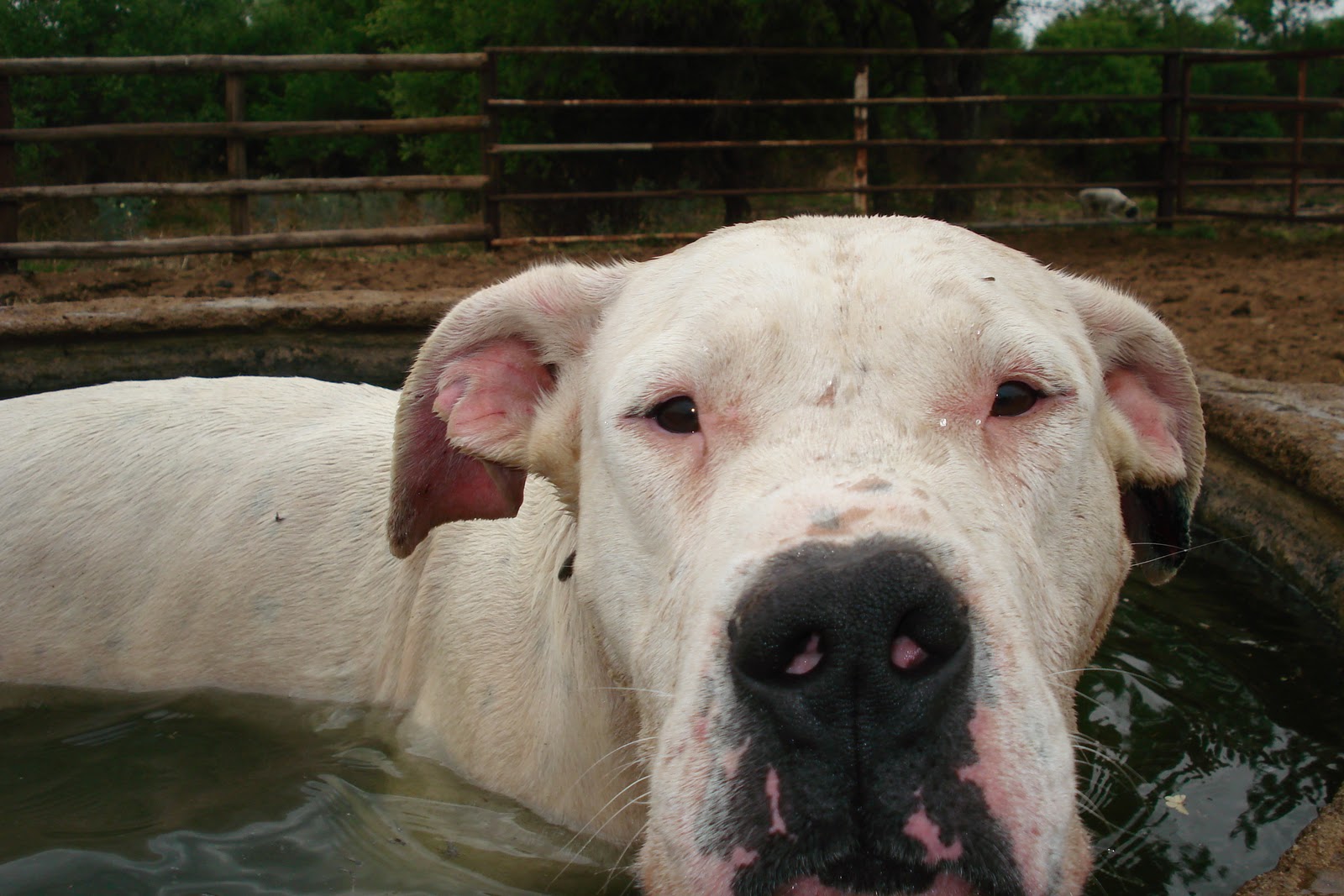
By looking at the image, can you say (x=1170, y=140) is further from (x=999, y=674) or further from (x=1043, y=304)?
(x=999, y=674)

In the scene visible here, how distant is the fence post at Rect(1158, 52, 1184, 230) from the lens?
1502 centimetres

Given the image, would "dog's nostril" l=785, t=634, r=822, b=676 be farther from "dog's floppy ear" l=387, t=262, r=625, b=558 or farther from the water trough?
the water trough

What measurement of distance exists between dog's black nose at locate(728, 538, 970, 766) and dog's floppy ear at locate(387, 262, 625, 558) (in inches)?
47.2

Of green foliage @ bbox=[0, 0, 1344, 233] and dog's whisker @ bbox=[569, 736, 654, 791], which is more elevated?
green foliage @ bbox=[0, 0, 1344, 233]

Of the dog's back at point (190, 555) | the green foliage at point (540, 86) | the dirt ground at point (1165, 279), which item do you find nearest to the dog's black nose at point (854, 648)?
the dog's back at point (190, 555)

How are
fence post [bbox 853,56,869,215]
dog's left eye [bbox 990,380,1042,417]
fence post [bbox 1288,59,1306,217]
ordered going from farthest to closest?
1. fence post [bbox 1288,59,1306,217]
2. fence post [bbox 853,56,869,215]
3. dog's left eye [bbox 990,380,1042,417]

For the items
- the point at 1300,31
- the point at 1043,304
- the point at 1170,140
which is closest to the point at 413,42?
the point at 1170,140

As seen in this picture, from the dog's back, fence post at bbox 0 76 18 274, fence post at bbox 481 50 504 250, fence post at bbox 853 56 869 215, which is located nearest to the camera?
the dog's back

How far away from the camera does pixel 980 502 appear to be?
1887mm

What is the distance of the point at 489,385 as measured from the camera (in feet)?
8.89

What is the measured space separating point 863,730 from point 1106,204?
66.7 feet

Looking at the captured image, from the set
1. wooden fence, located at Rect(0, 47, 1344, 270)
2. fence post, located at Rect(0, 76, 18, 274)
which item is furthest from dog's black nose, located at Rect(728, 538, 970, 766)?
fence post, located at Rect(0, 76, 18, 274)

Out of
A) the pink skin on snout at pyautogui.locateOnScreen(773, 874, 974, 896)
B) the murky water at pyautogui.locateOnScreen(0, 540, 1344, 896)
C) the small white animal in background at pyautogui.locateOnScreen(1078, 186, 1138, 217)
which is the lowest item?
the murky water at pyautogui.locateOnScreen(0, 540, 1344, 896)

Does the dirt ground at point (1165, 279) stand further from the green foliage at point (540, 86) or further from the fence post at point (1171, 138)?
the green foliage at point (540, 86)
